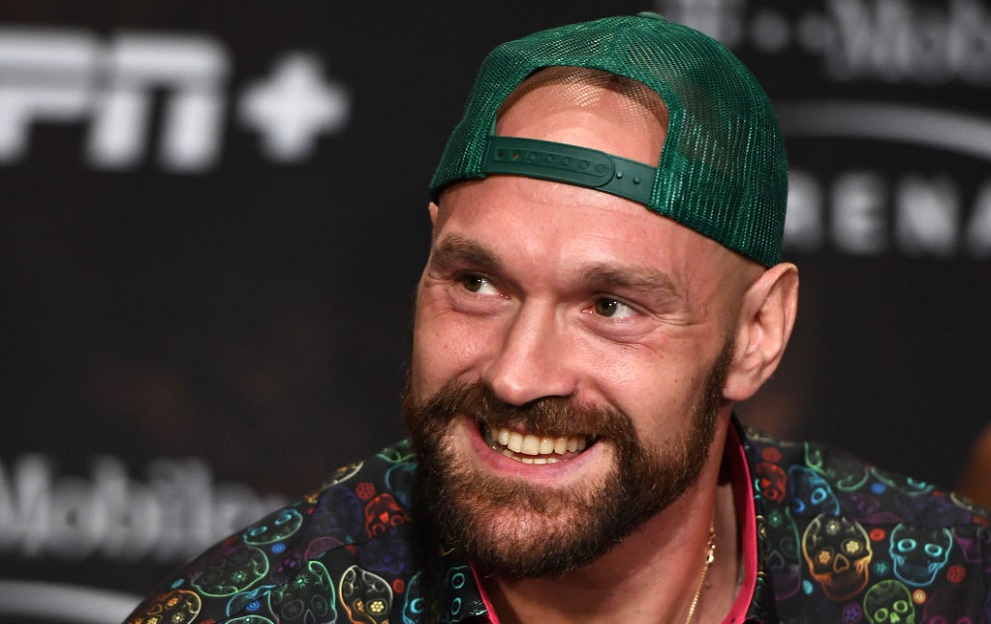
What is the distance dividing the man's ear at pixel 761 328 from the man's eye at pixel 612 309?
22 centimetres

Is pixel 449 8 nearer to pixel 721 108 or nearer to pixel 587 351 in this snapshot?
pixel 721 108

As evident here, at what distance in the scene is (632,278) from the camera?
1.67m

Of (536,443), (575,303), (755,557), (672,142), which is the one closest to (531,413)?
(536,443)

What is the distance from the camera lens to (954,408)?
3.10 meters

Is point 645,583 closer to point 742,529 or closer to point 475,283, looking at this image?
point 742,529

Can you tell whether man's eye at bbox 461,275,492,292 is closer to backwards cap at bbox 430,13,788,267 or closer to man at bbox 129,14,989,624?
man at bbox 129,14,989,624

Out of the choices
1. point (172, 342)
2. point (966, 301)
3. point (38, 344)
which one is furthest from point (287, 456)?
point (966, 301)

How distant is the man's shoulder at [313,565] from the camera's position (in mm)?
1802

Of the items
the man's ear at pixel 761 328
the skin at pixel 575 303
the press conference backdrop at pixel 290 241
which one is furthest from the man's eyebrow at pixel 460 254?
the press conference backdrop at pixel 290 241

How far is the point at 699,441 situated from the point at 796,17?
1674 mm

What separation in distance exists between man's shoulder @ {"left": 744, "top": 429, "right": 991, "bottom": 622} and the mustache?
0.43m

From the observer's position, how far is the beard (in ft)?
5.45

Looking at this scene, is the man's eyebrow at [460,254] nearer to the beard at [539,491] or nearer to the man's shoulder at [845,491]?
the beard at [539,491]

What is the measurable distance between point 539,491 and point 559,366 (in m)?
0.17
